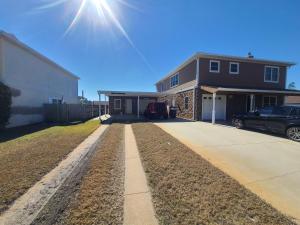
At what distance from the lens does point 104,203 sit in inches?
123

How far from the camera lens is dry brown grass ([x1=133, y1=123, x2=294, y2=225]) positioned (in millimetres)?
2693

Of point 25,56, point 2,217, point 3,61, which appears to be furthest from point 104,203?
point 25,56

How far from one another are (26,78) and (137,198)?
14443 mm

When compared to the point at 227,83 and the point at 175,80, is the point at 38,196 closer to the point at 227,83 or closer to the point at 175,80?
the point at 227,83

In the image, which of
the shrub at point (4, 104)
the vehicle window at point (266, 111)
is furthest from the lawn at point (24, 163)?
the vehicle window at point (266, 111)

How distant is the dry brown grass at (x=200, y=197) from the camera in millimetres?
2693

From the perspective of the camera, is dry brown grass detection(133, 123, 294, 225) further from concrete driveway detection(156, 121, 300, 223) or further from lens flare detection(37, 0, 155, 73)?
lens flare detection(37, 0, 155, 73)

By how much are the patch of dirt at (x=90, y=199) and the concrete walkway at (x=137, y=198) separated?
113 mm

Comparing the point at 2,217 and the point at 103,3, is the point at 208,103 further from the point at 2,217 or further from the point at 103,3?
the point at 2,217

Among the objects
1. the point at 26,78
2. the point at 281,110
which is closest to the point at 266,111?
the point at 281,110

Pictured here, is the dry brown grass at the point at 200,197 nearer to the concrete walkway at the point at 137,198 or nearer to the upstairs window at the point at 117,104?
the concrete walkway at the point at 137,198

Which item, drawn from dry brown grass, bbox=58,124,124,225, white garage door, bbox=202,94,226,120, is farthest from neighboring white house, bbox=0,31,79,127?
white garage door, bbox=202,94,226,120

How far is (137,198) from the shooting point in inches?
132

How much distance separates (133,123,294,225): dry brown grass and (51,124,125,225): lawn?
0.65 meters
